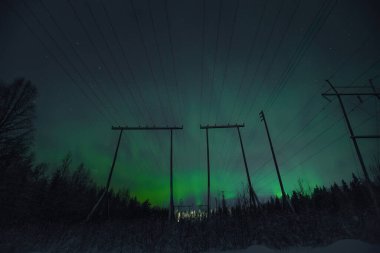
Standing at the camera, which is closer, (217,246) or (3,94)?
(217,246)

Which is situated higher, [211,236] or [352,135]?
[352,135]

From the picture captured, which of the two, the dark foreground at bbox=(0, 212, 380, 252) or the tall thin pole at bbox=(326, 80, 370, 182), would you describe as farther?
the tall thin pole at bbox=(326, 80, 370, 182)

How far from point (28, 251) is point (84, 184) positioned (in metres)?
41.1

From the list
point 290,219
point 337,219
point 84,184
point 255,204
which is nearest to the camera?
point 337,219

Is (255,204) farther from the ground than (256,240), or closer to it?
farther from the ground

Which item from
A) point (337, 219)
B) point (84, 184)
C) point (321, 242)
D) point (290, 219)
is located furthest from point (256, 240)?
point (84, 184)

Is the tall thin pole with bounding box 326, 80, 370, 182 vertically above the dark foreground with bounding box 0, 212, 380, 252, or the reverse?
the tall thin pole with bounding box 326, 80, 370, 182

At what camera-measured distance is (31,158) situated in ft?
61.7

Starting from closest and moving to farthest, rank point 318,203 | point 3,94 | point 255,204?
point 3,94 → point 255,204 → point 318,203

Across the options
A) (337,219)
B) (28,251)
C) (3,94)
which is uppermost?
(3,94)

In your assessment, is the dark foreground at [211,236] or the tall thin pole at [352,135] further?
the tall thin pole at [352,135]

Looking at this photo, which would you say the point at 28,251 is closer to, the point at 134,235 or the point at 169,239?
the point at 134,235

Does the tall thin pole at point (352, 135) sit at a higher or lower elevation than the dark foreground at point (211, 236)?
higher

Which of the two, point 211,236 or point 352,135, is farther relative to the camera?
point 352,135
